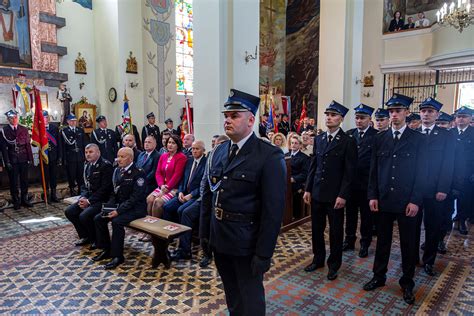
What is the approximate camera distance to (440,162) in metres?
A: 3.37

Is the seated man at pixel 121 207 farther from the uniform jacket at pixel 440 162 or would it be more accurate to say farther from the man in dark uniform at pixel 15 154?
the man in dark uniform at pixel 15 154

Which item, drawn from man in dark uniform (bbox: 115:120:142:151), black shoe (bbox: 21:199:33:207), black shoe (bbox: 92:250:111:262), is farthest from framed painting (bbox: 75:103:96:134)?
black shoe (bbox: 92:250:111:262)

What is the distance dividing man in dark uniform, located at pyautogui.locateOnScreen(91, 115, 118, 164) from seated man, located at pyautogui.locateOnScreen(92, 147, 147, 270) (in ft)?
13.3

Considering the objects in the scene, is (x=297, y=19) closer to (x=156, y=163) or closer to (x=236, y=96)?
(x=156, y=163)

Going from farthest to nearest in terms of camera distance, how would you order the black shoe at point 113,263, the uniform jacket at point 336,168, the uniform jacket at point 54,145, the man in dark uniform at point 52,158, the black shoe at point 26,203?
1. the uniform jacket at point 54,145
2. the man in dark uniform at point 52,158
3. the black shoe at point 26,203
4. the black shoe at point 113,263
5. the uniform jacket at point 336,168

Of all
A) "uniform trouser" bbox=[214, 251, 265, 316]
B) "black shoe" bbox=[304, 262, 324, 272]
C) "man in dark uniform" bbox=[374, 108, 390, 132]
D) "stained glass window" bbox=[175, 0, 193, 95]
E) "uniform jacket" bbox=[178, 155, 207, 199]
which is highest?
"stained glass window" bbox=[175, 0, 193, 95]

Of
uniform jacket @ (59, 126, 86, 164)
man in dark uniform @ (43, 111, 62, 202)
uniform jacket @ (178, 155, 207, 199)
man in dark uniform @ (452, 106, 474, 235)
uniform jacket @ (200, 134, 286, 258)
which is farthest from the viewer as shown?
uniform jacket @ (59, 126, 86, 164)

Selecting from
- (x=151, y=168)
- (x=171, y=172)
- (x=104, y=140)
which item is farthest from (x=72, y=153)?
(x=171, y=172)

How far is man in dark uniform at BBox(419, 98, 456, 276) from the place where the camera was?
11.0ft

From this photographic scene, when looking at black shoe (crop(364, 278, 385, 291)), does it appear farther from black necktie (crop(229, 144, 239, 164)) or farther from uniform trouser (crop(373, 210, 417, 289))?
black necktie (crop(229, 144, 239, 164))

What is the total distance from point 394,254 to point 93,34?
9649mm

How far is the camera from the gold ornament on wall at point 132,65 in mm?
9875

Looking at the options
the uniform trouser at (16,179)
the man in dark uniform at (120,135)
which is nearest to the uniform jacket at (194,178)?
the man in dark uniform at (120,135)

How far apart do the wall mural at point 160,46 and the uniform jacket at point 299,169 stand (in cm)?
669
